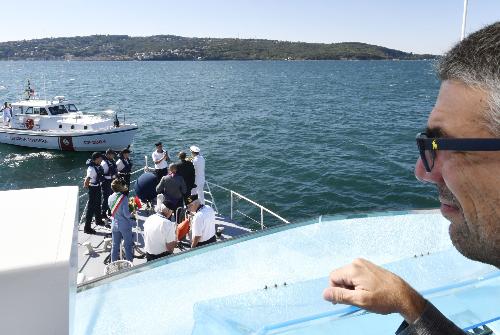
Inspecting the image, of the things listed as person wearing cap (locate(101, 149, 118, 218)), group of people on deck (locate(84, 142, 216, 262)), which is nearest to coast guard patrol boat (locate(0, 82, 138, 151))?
group of people on deck (locate(84, 142, 216, 262))

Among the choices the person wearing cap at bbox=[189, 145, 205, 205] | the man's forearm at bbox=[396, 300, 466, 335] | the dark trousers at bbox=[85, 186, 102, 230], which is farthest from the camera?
the dark trousers at bbox=[85, 186, 102, 230]

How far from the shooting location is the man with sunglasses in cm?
107

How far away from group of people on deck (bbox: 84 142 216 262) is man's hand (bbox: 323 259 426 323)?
4630 millimetres

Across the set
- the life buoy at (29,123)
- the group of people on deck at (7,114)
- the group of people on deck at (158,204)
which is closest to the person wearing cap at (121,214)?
the group of people on deck at (158,204)

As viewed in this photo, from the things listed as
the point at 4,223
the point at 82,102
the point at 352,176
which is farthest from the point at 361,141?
the point at 82,102

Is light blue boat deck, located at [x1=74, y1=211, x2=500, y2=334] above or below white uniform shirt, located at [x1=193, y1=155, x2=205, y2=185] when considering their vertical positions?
above

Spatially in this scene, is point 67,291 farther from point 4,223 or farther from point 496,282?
point 496,282

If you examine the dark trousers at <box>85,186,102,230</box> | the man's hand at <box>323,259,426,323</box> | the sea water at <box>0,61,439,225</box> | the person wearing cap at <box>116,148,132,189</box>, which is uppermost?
the man's hand at <box>323,259,426,323</box>

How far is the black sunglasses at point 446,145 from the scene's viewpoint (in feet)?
3.48

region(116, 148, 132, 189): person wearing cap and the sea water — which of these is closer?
region(116, 148, 132, 189): person wearing cap

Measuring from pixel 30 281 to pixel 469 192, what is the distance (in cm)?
125

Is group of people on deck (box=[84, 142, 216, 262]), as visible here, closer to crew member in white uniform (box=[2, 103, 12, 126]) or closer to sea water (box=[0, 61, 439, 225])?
sea water (box=[0, 61, 439, 225])

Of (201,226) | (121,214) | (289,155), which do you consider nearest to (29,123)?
(289,155)

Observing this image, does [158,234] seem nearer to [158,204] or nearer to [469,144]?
[158,204]
